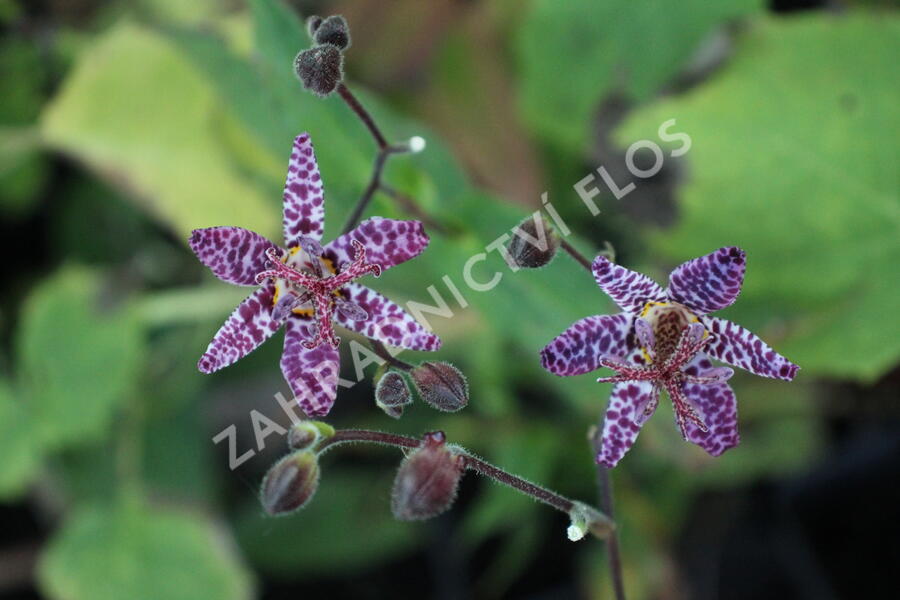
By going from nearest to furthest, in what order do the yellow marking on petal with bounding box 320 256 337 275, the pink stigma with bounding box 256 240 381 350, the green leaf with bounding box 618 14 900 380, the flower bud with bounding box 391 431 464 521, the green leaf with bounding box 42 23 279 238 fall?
the flower bud with bounding box 391 431 464 521, the pink stigma with bounding box 256 240 381 350, the yellow marking on petal with bounding box 320 256 337 275, the green leaf with bounding box 618 14 900 380, the green leaf with bounding box 42 23 279 238

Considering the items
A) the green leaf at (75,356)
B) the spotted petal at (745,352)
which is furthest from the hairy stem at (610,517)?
the green leaf at (75,356)

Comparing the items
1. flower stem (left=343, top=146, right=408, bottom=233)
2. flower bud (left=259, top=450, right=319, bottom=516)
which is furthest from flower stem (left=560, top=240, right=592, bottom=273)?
flower bud (left=259, top=450, right=319, bottom=516)

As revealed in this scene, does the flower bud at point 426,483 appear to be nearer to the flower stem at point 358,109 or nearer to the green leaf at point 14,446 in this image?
the flower stem at point 358,109

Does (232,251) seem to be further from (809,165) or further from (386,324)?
(809,165)

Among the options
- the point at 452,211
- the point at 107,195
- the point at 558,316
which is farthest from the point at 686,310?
the point at 107,195

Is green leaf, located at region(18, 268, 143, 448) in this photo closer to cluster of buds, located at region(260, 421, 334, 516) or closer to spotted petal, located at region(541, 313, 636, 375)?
cluster of buds, located at region(260, 421, 334, 516)

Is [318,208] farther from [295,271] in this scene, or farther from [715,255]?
[715,255]

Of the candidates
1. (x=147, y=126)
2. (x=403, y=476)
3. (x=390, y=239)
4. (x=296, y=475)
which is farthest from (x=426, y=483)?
(x=147, y=126)
